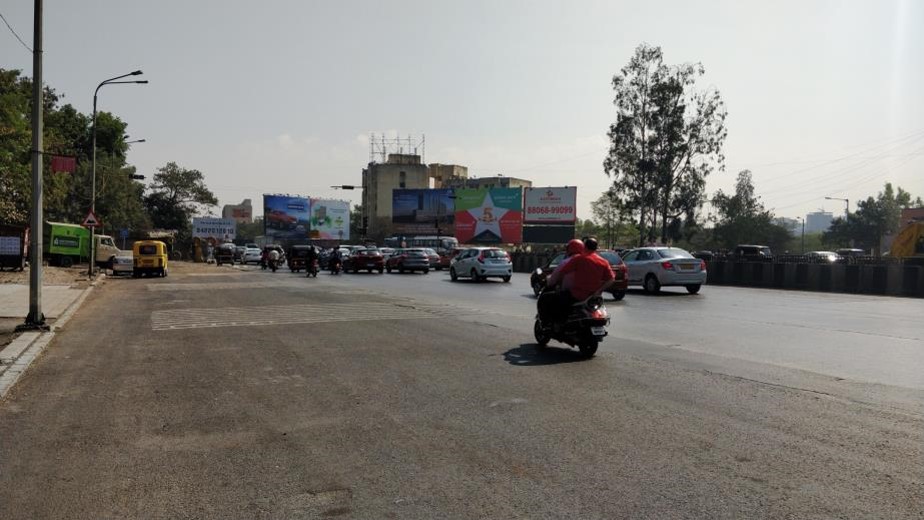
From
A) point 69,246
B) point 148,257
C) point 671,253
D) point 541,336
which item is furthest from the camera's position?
Result: point 69,246

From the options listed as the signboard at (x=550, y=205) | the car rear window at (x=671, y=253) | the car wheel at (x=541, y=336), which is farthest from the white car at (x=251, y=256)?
the car wheel at (x=541, y=336)

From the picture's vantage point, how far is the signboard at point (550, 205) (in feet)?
256

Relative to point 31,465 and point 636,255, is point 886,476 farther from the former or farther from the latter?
point 636,255

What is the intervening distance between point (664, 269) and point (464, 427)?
18.9m

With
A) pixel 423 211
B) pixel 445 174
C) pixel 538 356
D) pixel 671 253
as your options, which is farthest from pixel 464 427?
pixel 445 174

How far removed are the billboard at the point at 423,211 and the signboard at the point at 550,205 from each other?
36.3 feet

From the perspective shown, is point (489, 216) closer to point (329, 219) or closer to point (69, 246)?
point (329, 219)

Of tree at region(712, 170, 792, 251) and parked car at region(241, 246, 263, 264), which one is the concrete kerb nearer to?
parked car at region(241, 246, 263, 264)

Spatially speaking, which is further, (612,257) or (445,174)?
(445,174)

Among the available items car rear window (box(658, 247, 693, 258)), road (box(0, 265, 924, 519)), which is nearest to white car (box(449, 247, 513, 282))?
car rear window (box(658, 247, 693, 258))

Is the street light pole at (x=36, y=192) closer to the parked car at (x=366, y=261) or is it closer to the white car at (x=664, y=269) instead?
the white car at (x=664, y=269)

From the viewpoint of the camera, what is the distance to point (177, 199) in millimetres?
89625

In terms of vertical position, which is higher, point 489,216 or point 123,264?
point 489,216

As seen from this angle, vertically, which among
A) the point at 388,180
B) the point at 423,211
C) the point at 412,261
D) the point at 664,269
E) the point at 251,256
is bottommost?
the point at 251,256
